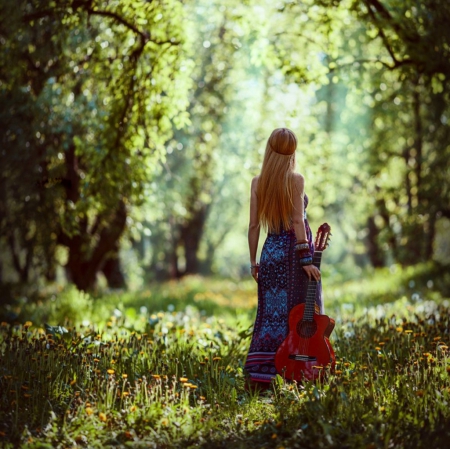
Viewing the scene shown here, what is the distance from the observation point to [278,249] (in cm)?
617

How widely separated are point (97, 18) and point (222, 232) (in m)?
31.5

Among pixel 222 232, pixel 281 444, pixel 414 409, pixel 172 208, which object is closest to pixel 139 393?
pixel 281 444

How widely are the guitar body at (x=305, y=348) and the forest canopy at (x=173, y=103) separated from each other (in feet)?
11.7

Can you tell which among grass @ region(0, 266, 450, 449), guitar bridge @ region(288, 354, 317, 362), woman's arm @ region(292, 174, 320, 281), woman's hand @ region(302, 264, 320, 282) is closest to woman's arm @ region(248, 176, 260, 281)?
woman's arm @ region(292, 174, 320, 281)

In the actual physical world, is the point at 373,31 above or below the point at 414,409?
above

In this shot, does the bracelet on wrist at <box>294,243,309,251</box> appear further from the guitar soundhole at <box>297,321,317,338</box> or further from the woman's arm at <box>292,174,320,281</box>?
the guitar soundhole at <box>297,321,317,338</box>

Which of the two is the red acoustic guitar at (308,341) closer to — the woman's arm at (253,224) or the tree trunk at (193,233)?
the woman's arm at (253,224)

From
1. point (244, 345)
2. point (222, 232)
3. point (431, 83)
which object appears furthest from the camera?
point (222, 232)

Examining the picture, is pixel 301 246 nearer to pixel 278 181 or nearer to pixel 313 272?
pixel 313 272

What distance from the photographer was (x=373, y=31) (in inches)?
368

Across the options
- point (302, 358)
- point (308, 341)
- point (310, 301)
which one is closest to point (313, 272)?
point (310, 301)

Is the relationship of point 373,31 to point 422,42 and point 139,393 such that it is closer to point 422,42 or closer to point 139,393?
point 422,42

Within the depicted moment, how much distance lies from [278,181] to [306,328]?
4.59 ft

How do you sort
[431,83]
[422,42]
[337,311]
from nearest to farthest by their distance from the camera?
[422,42]
[431,83]
[337,311]
